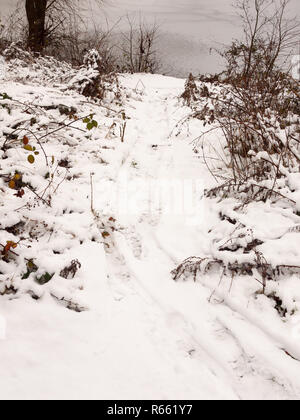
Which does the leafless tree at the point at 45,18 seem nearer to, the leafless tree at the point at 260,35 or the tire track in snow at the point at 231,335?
the leafless tree at the point at 260,35

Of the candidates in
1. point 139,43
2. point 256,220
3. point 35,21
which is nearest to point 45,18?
point 35,21

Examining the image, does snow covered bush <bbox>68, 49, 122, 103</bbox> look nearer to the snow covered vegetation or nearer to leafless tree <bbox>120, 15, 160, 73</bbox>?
the snow covered vegetation

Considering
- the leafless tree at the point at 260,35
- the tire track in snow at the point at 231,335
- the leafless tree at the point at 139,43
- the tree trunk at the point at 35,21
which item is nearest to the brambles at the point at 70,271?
the tire track in snow at the point at 231,335

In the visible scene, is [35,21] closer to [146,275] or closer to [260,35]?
[260,35]

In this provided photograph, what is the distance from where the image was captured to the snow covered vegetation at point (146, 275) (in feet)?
5.10

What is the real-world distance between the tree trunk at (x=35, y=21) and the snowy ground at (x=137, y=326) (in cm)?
942

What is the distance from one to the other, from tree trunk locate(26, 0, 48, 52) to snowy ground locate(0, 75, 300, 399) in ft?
30.9

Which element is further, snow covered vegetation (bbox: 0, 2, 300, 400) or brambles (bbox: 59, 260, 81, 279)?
brambles (bbox: 59, 260, 81, 279)

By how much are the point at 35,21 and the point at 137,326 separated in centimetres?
1130

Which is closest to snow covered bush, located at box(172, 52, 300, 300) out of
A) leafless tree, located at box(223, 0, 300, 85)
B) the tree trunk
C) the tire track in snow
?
the tire track in snow

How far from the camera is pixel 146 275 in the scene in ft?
7.53

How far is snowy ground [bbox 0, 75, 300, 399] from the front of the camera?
1.51 metres

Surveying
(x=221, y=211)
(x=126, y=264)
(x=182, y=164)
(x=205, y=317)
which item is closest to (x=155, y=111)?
(x=182, y=164)

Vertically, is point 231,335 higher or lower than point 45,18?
lower
